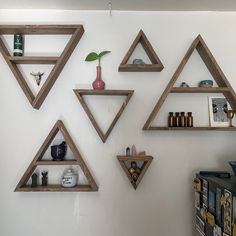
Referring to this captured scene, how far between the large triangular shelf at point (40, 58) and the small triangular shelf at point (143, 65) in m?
0.40

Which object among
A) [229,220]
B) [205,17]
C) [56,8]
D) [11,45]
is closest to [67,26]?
[56,8]

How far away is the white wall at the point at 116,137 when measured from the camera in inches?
72.1

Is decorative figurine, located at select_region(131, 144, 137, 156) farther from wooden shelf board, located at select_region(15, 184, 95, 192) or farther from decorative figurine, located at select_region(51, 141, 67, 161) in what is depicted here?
decorative figurine, located at select_region(51, 141, 67, 161)

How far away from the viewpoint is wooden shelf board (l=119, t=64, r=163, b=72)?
1770 mm

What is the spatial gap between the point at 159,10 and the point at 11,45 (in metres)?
1.19

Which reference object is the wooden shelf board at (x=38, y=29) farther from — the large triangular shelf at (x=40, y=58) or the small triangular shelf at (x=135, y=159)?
the small triangular shelf at (x=135, y=159)

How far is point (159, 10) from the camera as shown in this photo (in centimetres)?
192

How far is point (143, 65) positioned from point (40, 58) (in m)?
0.75

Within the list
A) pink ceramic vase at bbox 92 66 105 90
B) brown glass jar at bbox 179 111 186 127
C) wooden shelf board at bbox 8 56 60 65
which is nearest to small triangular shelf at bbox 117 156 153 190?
brown glass jar at bbox 179 111 186 127

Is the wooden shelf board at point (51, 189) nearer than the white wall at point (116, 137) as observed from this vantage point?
Yes

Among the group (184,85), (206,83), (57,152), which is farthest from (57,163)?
(206,83)

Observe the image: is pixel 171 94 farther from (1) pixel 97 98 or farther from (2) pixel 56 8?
(2) pixel 56 8

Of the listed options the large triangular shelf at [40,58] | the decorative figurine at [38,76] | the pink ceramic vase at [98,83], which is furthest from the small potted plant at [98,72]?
the decorative figurine at [38,76]

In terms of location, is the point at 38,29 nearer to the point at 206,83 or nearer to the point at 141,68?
the point at 141,68
